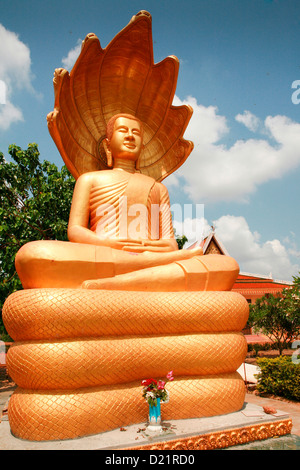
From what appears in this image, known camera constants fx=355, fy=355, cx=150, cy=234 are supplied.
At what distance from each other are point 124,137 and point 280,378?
6296 mm

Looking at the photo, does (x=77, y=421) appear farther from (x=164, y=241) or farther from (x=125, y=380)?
(x=164, y=241)

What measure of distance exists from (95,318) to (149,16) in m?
5.04

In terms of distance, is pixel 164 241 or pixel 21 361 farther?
pixel 164 241

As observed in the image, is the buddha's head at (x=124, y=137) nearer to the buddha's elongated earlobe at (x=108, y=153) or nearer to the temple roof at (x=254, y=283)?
the buddha's elongated earlobe at (x=108, y=153)

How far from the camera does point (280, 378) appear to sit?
26.4 feet

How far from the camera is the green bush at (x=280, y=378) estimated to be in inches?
304

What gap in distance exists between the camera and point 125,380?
13.4ft

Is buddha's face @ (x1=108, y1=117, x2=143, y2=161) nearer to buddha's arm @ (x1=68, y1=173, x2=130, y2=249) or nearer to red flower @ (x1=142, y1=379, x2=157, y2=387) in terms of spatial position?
buddha's arm @ (x1=68, y1=173, x2=130, y2=249)

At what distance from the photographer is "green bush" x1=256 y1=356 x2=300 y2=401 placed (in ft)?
25.3

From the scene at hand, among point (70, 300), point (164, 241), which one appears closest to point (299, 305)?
point (164, 241)

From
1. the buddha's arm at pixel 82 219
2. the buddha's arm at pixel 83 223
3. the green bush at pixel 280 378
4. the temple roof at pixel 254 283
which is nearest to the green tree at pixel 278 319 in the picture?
the green bush at pixel 280 378

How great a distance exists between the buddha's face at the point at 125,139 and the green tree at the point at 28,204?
3828 millimetres

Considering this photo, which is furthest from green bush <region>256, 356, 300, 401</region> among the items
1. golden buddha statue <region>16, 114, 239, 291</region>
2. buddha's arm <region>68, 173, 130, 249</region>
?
buddha's arm <region>68, 173, 130, 249</region>

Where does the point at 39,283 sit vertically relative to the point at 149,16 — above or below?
below
